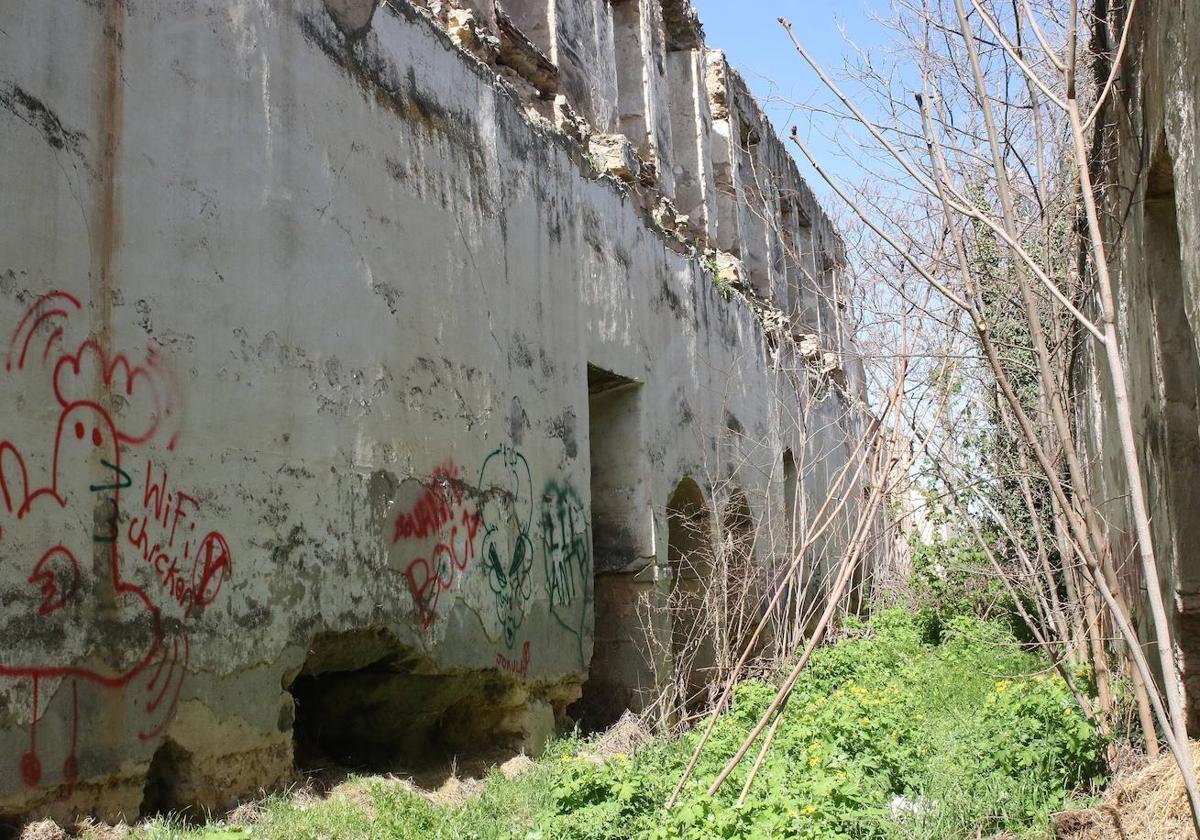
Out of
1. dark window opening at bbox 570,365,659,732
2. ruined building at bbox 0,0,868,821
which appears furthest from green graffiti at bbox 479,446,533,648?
dark window opening at bbox 570,365,659,732

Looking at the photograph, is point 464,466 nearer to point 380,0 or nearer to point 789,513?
point 380,0

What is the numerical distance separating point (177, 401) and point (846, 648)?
6683 mm

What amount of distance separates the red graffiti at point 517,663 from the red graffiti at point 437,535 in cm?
64

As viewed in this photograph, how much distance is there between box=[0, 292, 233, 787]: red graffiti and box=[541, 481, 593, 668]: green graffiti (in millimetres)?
3054

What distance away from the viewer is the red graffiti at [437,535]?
5672 mm

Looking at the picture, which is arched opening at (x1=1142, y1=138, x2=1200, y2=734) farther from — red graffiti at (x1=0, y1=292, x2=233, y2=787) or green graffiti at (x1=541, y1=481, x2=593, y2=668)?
red graffiti at (x1=0, y1=292, x2=233, y2=787)

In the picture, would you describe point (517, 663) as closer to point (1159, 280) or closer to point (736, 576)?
point (736, 576)

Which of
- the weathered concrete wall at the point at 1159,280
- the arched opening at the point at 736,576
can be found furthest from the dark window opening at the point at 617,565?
the weathered concrete wall at the point at 1159,280

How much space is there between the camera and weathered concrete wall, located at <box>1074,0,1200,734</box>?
391cm

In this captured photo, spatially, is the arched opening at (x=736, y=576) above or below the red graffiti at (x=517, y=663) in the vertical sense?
above

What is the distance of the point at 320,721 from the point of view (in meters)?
6.07

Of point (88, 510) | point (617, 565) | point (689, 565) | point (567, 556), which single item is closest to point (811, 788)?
point (88, 510)

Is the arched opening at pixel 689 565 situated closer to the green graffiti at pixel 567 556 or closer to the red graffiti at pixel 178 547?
the green graffiti at pixel 567 556

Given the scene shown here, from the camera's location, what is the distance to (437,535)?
5898 millimetres
